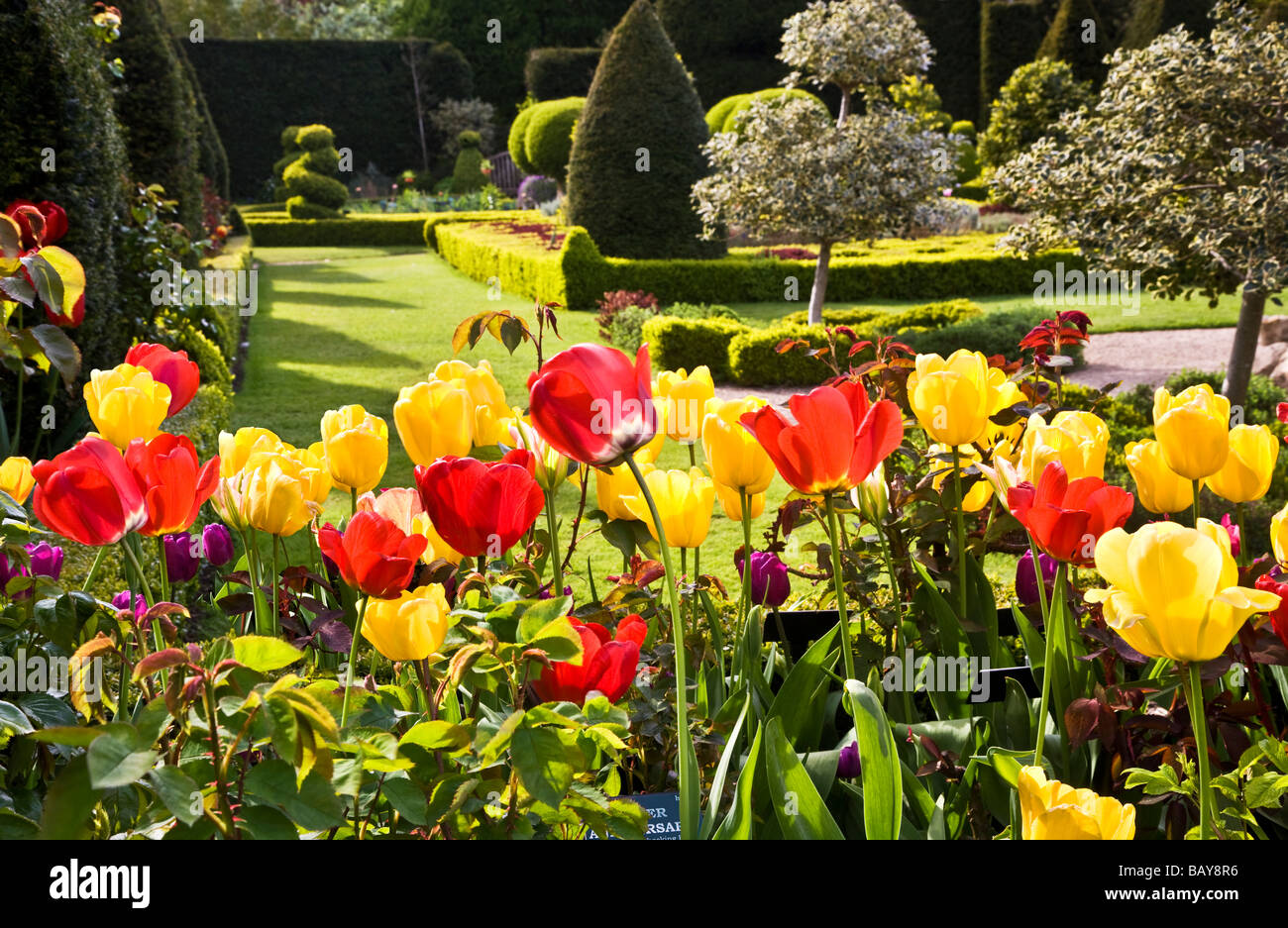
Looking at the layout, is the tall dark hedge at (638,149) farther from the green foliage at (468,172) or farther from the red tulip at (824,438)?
the green foliage at (468,172)

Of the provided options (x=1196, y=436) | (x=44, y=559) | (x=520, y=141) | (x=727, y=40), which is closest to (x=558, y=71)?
(x=727, y=40)

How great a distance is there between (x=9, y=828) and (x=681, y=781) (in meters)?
0.54

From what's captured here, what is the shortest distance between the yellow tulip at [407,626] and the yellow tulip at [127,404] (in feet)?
2.29

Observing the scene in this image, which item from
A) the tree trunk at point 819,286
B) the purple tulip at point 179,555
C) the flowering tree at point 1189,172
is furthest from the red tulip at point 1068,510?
the tree trunk at point 819,286

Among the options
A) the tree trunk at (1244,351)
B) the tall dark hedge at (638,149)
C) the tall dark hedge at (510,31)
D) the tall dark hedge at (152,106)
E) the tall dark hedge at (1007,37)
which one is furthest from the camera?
the tall dark hedge at (510,31)

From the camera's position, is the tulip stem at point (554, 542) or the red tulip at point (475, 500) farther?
the tulip stem at point (554, 542)

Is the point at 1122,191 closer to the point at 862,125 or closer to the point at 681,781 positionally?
the point at 862,125

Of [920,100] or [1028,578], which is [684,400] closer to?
[1028,578]

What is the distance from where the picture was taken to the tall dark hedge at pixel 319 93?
29.2 metres

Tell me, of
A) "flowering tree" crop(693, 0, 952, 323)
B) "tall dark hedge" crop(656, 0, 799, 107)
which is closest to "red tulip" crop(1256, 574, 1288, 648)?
"flowering tree" crop(693, 0, 952, 323)

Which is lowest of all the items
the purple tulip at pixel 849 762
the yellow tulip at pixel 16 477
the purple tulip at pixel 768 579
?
the purple tulip at pixel 849 762

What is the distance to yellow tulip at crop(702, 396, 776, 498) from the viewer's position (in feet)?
4.20

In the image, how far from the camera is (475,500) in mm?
1077

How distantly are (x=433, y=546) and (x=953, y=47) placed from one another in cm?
2767
